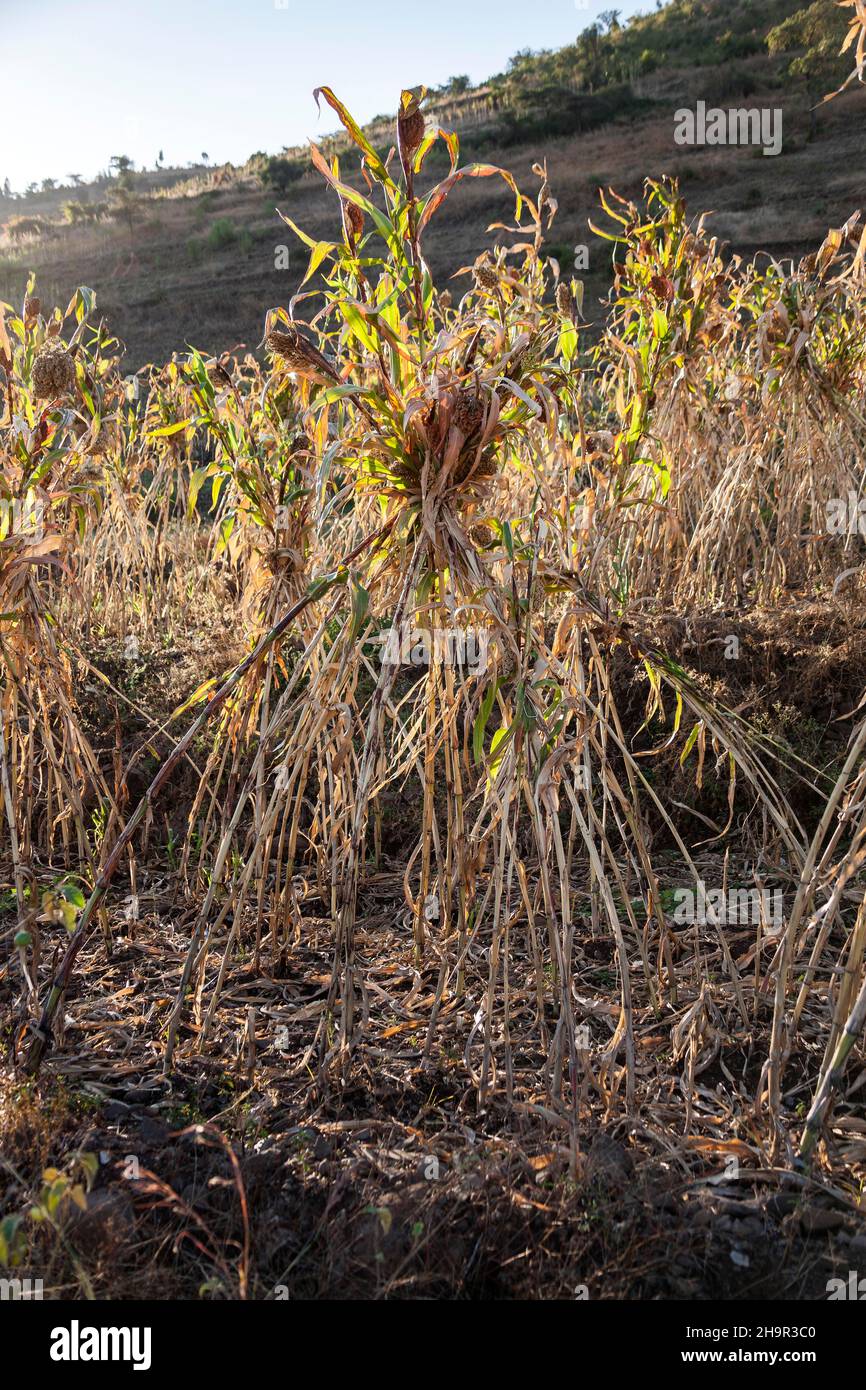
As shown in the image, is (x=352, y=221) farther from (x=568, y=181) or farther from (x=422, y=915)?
(x=568, y=181)

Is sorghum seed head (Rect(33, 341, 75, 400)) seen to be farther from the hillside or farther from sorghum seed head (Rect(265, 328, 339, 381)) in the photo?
the hillside

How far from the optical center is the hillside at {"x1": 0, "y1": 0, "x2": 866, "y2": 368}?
12969 mm

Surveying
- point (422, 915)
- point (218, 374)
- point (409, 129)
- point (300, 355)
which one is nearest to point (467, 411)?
point (300, 355)

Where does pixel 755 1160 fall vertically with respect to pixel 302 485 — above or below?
below

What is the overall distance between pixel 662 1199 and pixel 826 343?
3.23 meters

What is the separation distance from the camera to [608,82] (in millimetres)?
20219

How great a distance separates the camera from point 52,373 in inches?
68.3

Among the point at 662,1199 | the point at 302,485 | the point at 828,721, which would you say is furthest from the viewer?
the point at 828,721

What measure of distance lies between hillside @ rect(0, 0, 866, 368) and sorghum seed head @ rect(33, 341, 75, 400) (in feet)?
32.1

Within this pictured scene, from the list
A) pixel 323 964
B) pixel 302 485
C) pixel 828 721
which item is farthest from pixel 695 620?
pixel 323 964

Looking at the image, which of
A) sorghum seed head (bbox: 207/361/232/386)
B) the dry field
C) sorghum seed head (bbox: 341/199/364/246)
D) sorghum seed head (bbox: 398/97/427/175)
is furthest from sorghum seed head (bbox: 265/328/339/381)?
sorghum seed head (bbox: 207/361/232/386)
